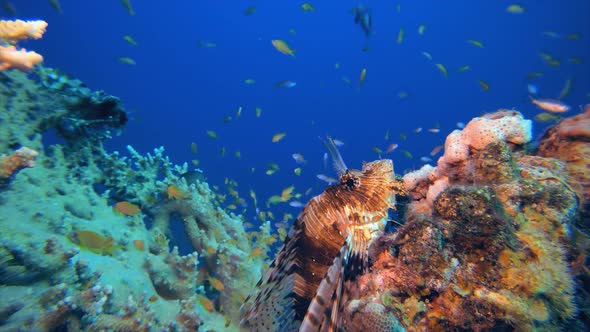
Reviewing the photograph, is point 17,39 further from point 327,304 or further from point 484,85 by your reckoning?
point 484,85

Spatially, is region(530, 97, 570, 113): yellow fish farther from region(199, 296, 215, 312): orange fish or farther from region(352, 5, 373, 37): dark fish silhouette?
region(199, 296, 215, 312): orange fish

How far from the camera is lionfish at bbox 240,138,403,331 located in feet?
7.75

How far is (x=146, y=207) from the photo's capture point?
20.7ft

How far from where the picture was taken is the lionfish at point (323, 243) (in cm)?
236

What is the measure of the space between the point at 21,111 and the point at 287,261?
18.5 ft

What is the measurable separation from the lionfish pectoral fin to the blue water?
73481 mm

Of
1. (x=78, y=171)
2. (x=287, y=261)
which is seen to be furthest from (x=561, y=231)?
(x=78, y=171)

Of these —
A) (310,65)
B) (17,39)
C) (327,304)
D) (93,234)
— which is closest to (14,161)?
(93,234)

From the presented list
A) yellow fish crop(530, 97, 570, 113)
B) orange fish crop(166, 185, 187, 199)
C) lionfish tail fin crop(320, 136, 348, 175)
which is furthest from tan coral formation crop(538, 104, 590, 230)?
orange fish crop(166, 185, 187, 199)

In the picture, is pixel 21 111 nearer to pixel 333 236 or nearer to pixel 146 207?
pixel 146 207

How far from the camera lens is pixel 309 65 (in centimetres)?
10550

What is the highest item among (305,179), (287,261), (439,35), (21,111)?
(439,35)

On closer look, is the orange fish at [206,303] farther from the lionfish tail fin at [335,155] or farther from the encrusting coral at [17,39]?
the encrusting coral at [17,39]

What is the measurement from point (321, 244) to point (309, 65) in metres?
109
